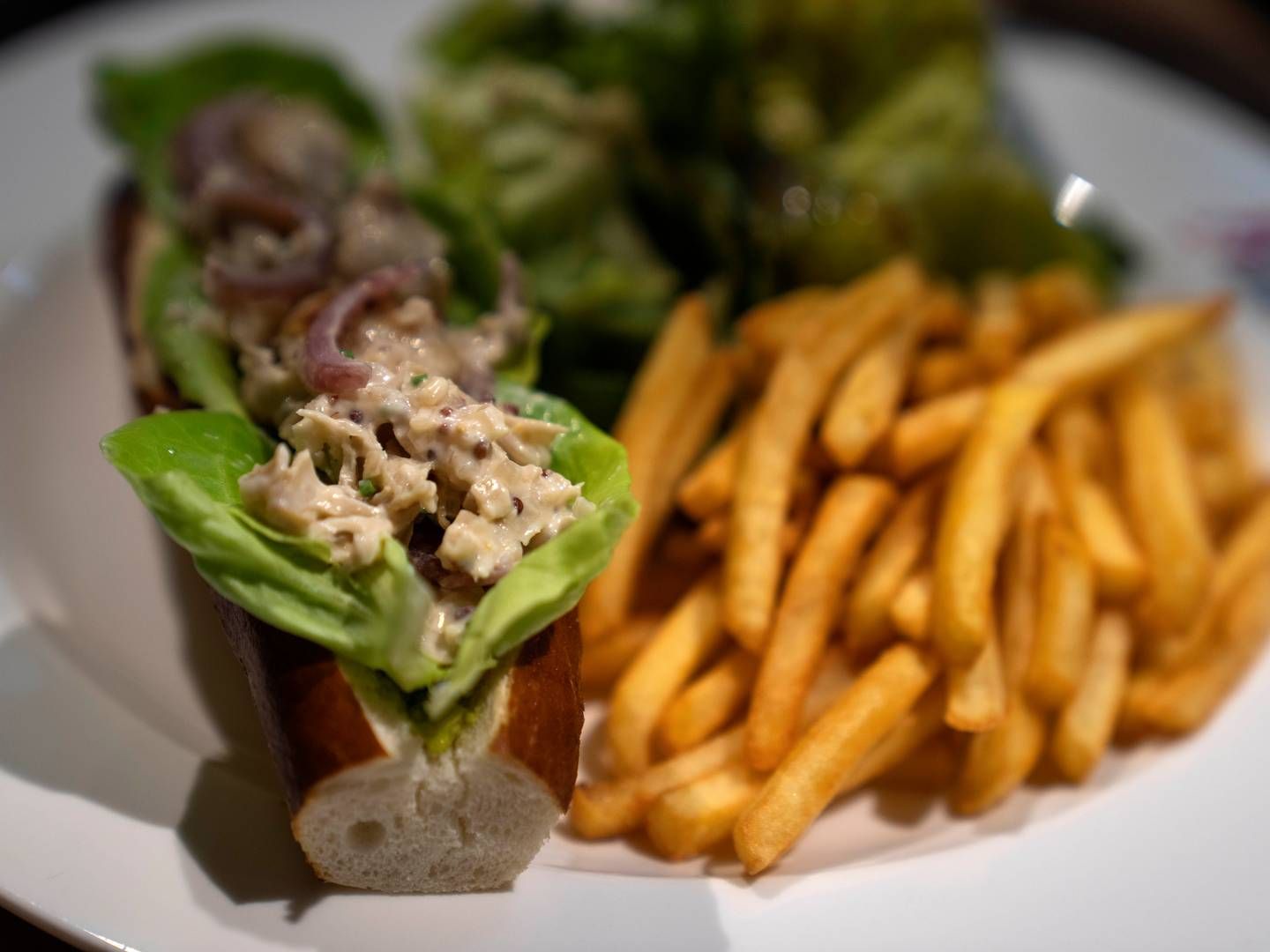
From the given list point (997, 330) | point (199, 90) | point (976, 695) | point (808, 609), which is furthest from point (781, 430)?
point (199, 90)

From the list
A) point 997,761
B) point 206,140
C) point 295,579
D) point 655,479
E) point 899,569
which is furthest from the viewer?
point 206,140

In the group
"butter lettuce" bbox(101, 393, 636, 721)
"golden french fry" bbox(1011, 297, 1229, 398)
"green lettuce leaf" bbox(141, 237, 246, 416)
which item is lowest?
"golden french fry" bbox(1011, 297, 1229, 398)

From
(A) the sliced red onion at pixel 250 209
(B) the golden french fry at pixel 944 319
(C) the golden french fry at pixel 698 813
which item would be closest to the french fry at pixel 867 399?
(B) the golden french fry at pixel 944 319

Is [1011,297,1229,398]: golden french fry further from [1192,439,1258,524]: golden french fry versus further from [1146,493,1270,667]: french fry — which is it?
[1146,493,1270,667]: french fry

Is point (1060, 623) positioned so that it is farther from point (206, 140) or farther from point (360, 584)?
point (206, 140)

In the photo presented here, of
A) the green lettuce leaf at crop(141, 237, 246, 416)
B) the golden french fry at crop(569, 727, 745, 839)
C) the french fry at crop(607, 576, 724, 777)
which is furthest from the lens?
the green lettuce leaf at crop(141, 237, 246, 416)

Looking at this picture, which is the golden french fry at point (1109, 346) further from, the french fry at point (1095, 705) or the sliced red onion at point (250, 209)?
the sliced red onion at point (250, 209)

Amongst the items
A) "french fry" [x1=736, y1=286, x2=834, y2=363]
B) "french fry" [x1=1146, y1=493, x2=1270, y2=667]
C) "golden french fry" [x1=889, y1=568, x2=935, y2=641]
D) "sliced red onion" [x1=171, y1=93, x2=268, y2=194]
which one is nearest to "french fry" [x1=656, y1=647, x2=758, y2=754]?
"golden french fry" [x1=889, y1=568, x2=935, y2=641]
